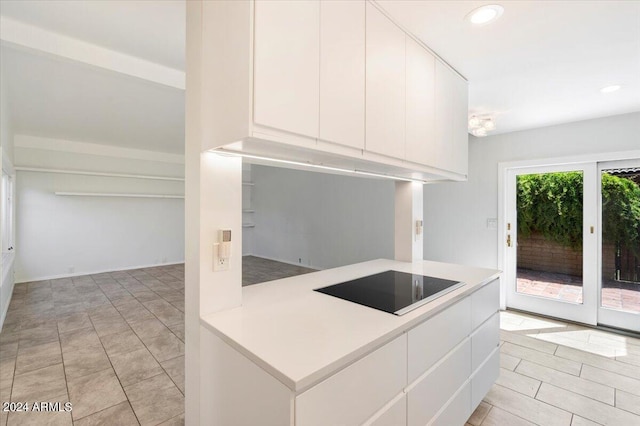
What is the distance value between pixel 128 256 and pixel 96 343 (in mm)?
4148

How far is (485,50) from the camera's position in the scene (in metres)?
2.04

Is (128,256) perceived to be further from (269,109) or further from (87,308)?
(269,109)

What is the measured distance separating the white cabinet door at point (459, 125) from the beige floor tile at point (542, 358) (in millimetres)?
1950

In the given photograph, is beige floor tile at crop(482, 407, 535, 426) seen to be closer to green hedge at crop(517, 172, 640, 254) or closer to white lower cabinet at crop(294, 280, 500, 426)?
white lower cabinet at crop(294, 280, 500, 426)

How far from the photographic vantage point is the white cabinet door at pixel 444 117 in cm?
212

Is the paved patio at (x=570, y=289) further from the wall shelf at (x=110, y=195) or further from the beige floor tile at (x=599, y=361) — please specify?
the wall shelf at (x=110, y=195)

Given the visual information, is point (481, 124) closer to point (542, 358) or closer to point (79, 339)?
point (542, 358)

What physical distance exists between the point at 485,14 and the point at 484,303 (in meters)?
1.83

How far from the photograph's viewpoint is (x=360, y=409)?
109 cm

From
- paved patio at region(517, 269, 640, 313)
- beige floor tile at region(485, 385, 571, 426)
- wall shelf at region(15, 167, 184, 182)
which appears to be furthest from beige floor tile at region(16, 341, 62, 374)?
paved patio at region(517, 269, 640, 313)

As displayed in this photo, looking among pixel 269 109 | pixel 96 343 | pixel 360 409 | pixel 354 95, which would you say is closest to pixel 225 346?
pixel 360 409

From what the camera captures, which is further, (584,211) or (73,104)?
(73,104)

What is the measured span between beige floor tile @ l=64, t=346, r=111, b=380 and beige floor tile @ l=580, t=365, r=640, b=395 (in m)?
4.25

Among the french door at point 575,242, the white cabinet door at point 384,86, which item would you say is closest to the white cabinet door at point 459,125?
the white cabinet door at point 384,86
